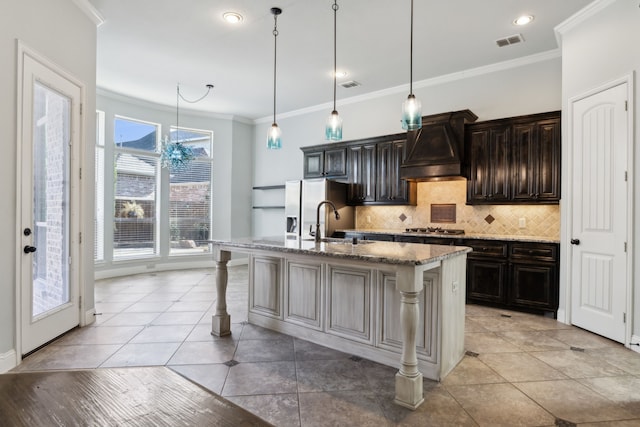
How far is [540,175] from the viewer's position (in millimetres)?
4371

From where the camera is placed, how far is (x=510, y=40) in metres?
4.27

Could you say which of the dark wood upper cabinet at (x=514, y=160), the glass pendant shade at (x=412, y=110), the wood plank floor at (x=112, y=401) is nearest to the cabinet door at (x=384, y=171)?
the dark wood upper cabinet at (x=514, y=160)

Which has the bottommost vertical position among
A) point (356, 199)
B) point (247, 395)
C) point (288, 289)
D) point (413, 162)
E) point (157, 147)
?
point (247, 395)

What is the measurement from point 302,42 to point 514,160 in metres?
3.09

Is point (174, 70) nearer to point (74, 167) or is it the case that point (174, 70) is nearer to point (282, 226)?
point (74, 167)

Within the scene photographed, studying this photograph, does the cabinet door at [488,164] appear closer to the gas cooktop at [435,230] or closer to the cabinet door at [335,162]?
the gas cooktop at [435,230]

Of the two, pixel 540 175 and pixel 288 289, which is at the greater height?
pixel 540 175

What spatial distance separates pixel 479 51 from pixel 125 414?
521cm

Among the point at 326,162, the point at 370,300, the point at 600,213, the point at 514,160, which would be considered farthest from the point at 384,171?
the point at 370,300

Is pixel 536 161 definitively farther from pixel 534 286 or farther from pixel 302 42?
pixel 302 42

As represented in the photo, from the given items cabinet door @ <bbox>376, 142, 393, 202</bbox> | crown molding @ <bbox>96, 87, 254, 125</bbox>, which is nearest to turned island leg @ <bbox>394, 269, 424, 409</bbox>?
cabinet door @ <bbox>376, 142, 393, 202</bbox>

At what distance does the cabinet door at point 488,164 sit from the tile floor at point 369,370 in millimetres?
1589

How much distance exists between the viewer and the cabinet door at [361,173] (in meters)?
A: 5.88

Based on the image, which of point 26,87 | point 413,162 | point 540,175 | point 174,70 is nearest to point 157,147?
point 174,70
